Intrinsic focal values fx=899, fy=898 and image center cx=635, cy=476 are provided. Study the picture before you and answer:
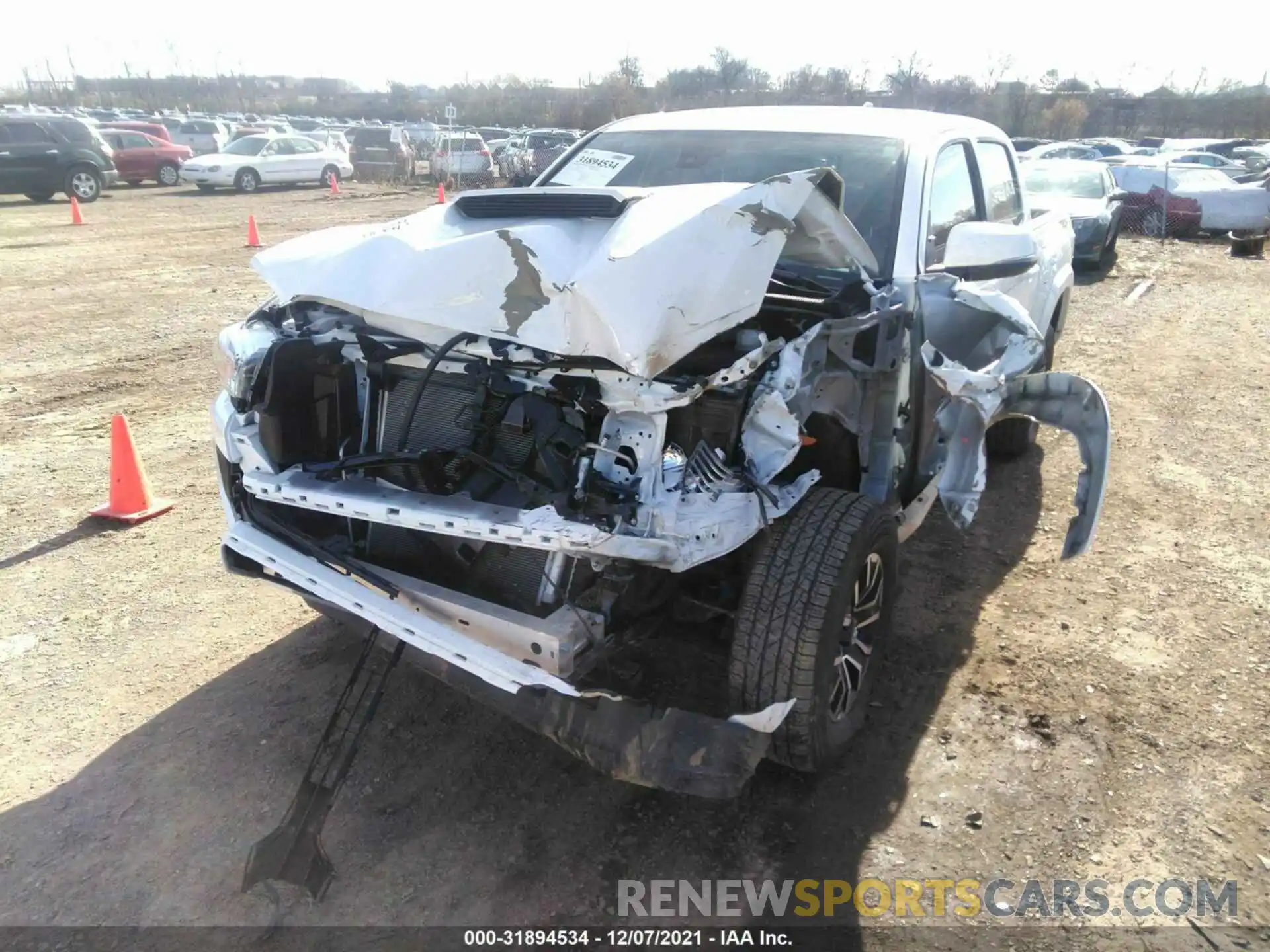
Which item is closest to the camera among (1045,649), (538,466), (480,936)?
(480,936)

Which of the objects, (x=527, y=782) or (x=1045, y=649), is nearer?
(x=527, y=782)

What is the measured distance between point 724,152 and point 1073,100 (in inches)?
1859

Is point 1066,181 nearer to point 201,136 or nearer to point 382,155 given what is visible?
point 382,155

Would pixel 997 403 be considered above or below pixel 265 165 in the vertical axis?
above

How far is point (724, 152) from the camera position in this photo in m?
3.96

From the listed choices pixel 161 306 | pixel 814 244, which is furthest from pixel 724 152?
pixel 161 306

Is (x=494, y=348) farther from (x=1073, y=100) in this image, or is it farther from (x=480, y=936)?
(x=1073, y=100)

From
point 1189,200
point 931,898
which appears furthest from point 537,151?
point 931,898

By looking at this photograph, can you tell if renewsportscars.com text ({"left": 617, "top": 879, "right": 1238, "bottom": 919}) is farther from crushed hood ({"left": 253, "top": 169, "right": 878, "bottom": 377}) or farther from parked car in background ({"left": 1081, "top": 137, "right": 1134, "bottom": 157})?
parked car in background ({"left": 1081, "top": 137, "right": 1134, "bottom": 157})

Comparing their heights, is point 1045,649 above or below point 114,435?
below

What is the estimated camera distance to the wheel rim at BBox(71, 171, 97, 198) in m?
19.1

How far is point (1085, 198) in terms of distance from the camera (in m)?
12.5

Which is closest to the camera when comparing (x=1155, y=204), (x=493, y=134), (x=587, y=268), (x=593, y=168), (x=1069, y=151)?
(x=587, y=268)

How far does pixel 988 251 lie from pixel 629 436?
5.56ft
